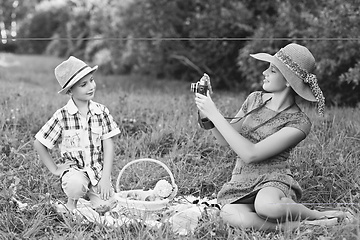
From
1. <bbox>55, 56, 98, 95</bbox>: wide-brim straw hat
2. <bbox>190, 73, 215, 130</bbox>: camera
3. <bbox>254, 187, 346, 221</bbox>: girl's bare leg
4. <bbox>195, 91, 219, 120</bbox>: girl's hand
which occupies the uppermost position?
<bbox>55, 56, 98, 95</bbox>: wide-brim straw hat

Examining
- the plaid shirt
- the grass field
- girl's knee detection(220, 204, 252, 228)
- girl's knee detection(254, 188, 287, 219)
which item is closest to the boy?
the plaid shirt

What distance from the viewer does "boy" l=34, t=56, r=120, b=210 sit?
3248 mm

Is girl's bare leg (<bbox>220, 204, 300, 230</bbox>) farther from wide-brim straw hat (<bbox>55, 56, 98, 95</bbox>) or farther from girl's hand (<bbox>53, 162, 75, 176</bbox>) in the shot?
wide-brim straw hat (<bbox>55, 56, 98, 95</bbox>)

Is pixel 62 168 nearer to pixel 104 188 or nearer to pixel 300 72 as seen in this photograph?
pixel 104 188

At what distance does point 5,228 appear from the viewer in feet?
9.75

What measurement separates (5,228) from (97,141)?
815 millimetres

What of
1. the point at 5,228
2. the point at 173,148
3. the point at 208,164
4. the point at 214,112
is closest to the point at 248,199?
the point at 214,112

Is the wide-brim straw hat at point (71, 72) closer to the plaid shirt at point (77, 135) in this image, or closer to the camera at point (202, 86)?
the plaid shirt at point (77, 135)

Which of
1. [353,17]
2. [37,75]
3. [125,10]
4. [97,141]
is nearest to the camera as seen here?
[97,141]

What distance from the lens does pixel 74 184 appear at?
3.21 m

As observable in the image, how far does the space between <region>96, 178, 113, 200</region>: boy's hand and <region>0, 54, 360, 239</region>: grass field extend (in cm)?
31

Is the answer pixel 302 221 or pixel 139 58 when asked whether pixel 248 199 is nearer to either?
pixel 302 221

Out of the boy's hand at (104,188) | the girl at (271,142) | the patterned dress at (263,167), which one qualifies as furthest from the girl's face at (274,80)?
the boy's hand at (104,188)

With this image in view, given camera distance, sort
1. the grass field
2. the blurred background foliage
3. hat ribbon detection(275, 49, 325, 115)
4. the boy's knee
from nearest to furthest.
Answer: the grass field, hat ribbon detection(275, 49, 325, 115), the boy's knee, the blurred background foliage
